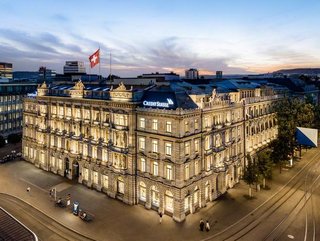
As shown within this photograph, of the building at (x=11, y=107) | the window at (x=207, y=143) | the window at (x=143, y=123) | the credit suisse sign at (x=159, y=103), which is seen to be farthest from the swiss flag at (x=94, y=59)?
the building at (x=11, y=107)

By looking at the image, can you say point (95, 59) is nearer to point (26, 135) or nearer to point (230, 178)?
point (26, 135)

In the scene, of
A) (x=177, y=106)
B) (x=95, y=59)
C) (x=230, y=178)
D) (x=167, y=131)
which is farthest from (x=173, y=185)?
(x=95, y=59)

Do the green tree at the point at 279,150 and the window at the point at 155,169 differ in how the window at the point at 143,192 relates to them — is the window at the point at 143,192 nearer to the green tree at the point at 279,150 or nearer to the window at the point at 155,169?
the window at the point at 155,169

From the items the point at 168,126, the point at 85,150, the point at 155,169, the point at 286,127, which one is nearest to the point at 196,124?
the point at 168,126

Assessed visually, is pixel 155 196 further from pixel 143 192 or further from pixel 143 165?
pixel 143 165

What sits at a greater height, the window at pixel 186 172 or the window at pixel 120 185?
the window at pixel 186 172

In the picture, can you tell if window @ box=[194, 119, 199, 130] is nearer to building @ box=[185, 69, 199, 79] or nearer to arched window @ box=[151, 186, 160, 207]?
arched window @ box=[151, 186, 160, 207]

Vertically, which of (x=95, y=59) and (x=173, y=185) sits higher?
(x=95, y=59)
